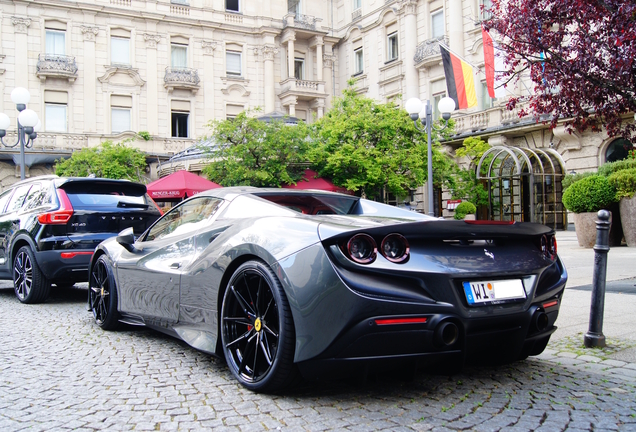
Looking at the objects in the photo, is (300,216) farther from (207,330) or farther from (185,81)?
(185,81)

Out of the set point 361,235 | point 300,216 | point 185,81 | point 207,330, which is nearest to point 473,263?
point 361,235

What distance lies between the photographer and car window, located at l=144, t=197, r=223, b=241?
13.8 ft

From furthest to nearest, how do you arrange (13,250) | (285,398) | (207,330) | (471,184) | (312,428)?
1. (471,184)
2. (13,250)
3. (207,330)
4. (285,398)
5. (312,428)

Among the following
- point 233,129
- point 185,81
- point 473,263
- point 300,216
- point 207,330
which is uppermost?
point 185,81

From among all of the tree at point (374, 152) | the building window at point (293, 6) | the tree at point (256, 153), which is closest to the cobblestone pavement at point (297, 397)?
the tree at point (256, 153)

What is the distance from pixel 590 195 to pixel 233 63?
2794 centimetres

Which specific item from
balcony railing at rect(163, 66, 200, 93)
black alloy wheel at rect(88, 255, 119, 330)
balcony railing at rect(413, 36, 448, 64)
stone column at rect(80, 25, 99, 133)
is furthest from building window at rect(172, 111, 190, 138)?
black alloy wheel at rect(88, 255, 119, 330)

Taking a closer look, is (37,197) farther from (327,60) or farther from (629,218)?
(327,60)

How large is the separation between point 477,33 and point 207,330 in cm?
2768

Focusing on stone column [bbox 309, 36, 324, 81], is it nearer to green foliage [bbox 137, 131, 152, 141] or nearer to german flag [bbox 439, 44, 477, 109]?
green foliage [bbox 137, 131, 152, 141]

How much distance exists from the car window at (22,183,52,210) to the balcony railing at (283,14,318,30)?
31.9 meters

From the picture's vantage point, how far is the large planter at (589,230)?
45.8 ft

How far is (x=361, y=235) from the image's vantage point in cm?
288

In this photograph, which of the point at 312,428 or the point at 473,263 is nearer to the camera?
the point at 312,428
